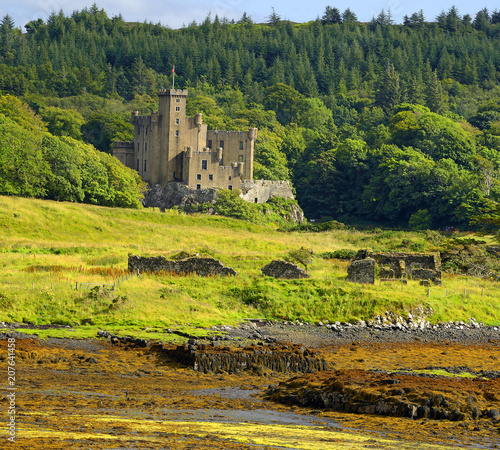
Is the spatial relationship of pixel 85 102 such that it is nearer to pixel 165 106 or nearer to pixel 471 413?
pixel 165 106

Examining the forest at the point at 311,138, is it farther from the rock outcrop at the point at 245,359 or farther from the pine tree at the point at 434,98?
the rock outcrop at the point at 245,359

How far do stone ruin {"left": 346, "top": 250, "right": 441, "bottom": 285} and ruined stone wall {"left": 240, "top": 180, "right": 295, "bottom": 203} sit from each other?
2425 inches

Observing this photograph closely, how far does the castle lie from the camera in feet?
368

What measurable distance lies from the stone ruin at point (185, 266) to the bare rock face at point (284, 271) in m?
2.30

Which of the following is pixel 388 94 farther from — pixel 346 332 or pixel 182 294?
pixel 346 332

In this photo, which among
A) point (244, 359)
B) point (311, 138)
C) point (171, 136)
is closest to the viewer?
point (244, 359)

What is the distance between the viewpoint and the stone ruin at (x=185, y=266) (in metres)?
43.8

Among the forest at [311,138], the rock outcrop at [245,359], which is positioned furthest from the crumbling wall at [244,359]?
the forest at [311,138]

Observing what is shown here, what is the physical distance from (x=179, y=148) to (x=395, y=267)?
69319 millimetres

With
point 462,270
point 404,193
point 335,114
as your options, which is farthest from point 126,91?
point 462,270

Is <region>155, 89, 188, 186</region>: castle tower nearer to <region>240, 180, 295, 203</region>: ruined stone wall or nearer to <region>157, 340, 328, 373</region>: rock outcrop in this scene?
<region>240, 180, 295, 203</region>: ruined stone wall

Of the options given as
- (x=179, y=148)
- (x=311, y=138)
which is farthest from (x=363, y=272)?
(x=311, y=138)

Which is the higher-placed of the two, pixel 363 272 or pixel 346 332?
pixel 363 272

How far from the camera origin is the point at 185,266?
144ft
